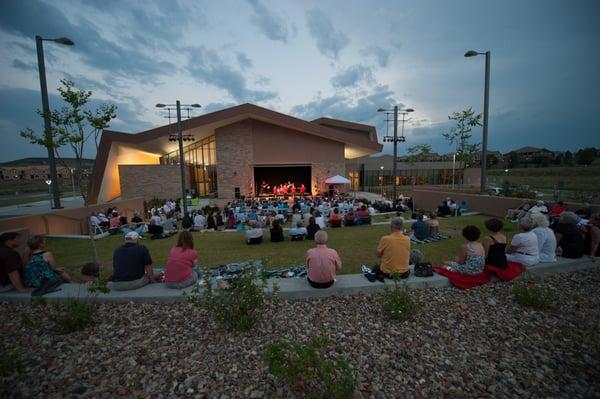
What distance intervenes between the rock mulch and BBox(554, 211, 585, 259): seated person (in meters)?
1.32

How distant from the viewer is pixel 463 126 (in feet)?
37.5

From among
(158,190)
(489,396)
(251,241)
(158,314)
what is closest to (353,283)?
(489,396)

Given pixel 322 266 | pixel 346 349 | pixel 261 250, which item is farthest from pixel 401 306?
pixel 261 250

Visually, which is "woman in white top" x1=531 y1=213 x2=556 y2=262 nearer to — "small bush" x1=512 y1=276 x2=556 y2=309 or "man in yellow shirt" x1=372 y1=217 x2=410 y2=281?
"small bush" x1=512 y1=276 x2=556 y2=309

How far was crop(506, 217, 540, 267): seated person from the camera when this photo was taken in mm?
4391

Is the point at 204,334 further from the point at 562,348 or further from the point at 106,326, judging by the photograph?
the point at 562,348

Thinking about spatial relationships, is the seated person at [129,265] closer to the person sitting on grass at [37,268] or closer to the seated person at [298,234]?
the person sitting on grass at [37,268]

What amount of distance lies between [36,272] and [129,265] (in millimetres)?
1545

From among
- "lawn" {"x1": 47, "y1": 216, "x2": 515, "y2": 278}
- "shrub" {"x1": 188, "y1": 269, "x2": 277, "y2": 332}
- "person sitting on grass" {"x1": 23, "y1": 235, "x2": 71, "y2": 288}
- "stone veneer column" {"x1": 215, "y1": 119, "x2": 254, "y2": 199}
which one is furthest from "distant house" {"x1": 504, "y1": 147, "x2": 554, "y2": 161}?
"person sitting on grass" {"x1": 23, "y1": 235, "x2": 71, "y2": 288}

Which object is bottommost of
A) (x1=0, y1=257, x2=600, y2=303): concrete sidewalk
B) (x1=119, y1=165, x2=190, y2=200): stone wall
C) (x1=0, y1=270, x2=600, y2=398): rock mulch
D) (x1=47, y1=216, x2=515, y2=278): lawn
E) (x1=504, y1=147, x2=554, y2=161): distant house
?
(x1=47, y1=216, x2=515, y2=278): lawn

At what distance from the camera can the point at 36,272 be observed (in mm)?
4027

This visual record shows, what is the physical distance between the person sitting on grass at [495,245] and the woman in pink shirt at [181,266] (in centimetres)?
484

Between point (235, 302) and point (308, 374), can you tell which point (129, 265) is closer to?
point (235, 302)

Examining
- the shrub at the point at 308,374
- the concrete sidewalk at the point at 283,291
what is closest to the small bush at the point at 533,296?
the concrete sidewalk at the point at 283,291
